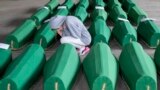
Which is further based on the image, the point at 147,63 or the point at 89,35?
the point at 89,35

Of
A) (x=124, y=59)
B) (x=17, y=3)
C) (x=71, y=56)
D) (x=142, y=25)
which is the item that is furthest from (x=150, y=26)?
(x=17, y=3)

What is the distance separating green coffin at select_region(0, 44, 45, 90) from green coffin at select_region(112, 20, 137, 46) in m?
0.82

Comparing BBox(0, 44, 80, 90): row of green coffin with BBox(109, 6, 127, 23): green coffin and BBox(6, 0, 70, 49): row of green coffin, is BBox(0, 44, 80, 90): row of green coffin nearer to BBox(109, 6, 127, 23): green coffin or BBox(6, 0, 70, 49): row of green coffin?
BBox(6, 0, 70, 49): row of green coffin

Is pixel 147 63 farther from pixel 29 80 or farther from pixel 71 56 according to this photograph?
pixel 29 80

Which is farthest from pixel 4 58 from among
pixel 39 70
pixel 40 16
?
pixel 40 16

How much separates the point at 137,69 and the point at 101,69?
22 centimetres

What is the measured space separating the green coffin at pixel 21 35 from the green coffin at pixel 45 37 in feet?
0.49

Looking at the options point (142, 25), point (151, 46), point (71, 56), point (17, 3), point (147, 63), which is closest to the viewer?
point (147, 63)

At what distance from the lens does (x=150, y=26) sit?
9.24ft

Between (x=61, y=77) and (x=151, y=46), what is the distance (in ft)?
4.02

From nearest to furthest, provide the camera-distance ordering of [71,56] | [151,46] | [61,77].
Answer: [61,77], [71,56], [151,46]

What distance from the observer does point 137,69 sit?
6.00ft

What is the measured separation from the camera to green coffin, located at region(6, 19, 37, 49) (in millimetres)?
2686

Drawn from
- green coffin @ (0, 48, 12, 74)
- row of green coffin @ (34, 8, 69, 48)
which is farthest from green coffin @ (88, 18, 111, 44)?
green coffin @ (0, 48, 12, 74)
